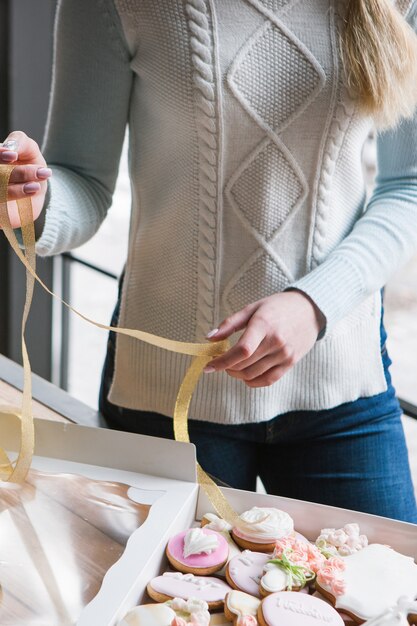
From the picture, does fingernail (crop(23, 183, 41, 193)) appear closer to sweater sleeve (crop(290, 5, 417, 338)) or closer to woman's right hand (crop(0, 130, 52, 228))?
woman's right hand (crop(0, 130, 52, 228))

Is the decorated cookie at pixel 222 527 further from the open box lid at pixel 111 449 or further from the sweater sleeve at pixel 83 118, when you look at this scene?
the sweater sleeve at pixel 83 118

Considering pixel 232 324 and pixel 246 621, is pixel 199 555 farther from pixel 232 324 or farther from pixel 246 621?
pixel 232 324

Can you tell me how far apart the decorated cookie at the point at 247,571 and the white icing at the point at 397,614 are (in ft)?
0.29

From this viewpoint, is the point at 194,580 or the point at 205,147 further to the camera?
the point at 205,147

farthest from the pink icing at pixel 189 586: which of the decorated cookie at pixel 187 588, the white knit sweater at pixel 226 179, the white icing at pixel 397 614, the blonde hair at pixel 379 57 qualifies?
A: the blonde hair at pixel 379 57

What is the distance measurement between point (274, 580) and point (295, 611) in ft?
0.12

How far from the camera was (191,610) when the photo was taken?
56 cm

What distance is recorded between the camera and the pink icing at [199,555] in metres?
0.61

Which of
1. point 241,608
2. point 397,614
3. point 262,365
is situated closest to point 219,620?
point 241,608

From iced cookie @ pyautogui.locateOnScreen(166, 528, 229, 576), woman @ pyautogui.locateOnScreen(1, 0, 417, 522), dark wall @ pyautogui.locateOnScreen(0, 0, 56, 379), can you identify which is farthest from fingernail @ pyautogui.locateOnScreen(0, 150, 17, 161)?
dark wall @ pyautogui.locateOnScreen(0, 0, 56, 379)

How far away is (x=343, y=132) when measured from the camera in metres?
0.85


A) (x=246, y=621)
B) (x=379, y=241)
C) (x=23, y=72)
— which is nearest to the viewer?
(x=246, y=621)

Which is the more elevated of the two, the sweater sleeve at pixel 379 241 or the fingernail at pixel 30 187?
the fingernail at pixel 30 187

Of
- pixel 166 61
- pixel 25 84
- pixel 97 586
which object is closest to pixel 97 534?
pixel 97 586
